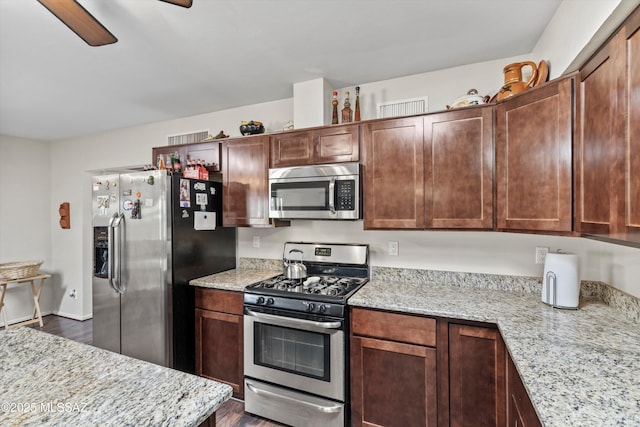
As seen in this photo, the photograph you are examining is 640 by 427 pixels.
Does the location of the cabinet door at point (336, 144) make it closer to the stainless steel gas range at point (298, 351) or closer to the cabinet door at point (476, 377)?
the stainless steel gas range at point (298, 351)

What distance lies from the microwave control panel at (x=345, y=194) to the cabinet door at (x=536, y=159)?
0.94 m

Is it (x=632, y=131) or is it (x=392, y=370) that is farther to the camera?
(x=392, y=370)

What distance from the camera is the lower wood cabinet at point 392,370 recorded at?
1.83 m

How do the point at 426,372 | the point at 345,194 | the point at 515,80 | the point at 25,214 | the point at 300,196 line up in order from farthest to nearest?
the point at 25,214 → the point at 300,196 → the point at 345,194 → the point at 515,80 → the point at 426,372

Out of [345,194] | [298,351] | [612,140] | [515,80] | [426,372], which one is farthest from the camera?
[345,194]

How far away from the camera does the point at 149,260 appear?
245cm

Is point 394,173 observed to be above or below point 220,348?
above

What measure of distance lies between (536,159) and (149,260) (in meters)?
Result: 2.73

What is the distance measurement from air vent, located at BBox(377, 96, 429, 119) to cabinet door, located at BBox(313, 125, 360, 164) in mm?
393

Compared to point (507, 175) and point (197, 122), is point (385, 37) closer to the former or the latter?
point (507, 175)

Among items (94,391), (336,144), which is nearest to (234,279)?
(336,144)

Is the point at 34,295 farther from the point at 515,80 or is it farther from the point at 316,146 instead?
the point at 515,80

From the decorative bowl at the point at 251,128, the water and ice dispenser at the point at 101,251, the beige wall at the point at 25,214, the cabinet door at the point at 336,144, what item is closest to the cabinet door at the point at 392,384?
the cabinet door at the point at 336,144

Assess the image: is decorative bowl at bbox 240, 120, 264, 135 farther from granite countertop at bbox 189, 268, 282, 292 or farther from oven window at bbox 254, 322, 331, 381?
oven window at bbox 254, 322, 331, 381
